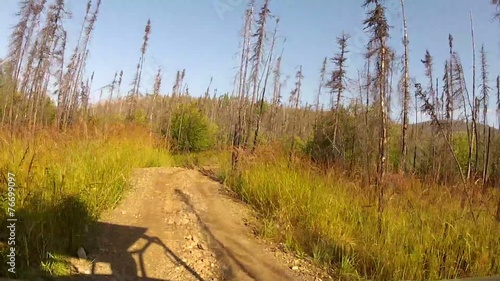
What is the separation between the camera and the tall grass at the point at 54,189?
4262 mm

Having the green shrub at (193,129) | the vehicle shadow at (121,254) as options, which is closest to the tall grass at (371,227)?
the vehicle shadow at (121,254)

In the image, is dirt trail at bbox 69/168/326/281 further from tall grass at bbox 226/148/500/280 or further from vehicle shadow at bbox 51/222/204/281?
tall grass at bbox 226/148/500/280

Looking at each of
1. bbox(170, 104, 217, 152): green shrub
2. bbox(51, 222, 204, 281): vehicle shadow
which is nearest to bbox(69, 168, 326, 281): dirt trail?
bbox(51, 222, 204, 281): vehicle shadow

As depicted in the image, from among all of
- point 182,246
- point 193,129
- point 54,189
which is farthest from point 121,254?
point 193,129

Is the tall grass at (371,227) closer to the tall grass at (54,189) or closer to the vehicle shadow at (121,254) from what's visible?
the vehicle shadow at (121,254)

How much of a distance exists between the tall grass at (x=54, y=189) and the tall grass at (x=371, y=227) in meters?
3.01

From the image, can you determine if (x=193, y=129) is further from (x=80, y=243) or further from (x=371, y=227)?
(x=80, y=243)

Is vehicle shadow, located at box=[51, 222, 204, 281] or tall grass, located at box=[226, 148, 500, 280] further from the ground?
tall grass, located at box=[226, 148, 500, 280]

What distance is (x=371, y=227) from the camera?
6094 millimetres

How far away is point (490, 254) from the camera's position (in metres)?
5.43

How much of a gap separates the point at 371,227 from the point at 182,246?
128 inches

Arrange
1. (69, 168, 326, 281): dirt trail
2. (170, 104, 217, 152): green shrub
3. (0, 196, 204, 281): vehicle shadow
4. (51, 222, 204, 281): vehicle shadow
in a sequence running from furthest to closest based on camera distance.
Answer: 1. (170, 104, 217, 152): green shrub
2. (69, 168, 326, 281): dirt trail
3. (51, 222, 204, 281): vehicle shadow
4. (0, 196, 204, 281): vehicle shadow

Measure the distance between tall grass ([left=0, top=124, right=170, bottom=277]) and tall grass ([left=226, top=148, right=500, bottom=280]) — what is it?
3012mm

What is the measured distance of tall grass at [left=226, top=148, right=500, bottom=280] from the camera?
5.09m
